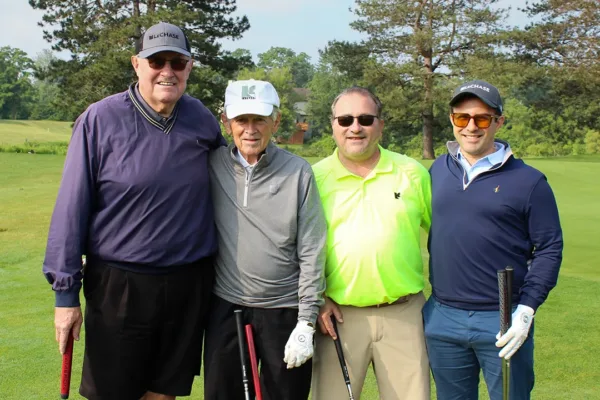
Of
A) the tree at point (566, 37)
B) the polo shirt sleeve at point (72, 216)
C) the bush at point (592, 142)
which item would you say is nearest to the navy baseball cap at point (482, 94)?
the polo shirt sleeve at point (72, 216)

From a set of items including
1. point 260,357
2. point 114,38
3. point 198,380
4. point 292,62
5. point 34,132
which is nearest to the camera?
point 260,357

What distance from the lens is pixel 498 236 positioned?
337cm

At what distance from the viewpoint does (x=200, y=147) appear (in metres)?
3.59

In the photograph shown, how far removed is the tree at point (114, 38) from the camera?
1209 inches

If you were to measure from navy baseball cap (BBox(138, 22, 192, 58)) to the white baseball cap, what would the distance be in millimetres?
336

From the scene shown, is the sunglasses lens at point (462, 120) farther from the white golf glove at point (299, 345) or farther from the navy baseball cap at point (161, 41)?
the navy baseball cap at point (161, 41)

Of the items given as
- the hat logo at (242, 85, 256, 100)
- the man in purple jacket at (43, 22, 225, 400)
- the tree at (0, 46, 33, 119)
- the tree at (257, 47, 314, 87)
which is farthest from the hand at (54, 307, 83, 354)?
the tree at (257, 47, 314, 87)

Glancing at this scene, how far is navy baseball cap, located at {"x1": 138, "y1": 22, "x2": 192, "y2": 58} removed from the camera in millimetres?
3475

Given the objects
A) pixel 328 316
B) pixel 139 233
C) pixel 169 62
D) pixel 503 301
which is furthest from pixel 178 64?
pixel 503 301

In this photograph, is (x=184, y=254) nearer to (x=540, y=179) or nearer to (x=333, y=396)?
(x=333, y=396)

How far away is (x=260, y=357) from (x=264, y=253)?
55 cm

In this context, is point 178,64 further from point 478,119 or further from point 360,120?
point 478,119

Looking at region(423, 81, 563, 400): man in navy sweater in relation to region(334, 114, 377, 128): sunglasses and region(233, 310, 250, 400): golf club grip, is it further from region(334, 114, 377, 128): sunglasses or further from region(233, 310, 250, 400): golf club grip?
region(233, 310, 250, 400): golf club grip

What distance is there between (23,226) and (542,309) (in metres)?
9.27
